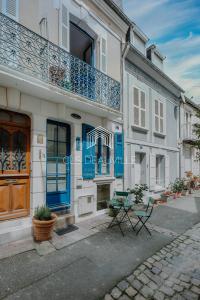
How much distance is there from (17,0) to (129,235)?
6590 mm

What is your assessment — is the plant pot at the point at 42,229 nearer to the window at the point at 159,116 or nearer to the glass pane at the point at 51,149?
the glass pane at the point at 51,149

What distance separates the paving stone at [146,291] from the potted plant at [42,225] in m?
2.42

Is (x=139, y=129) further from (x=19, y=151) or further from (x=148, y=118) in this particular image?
(x=19, y=151)

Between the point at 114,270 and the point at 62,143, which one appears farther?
the point at 62,143

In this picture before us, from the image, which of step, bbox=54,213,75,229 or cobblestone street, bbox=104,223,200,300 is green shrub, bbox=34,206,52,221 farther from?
cobblestone street, bbox=104,223,200,300

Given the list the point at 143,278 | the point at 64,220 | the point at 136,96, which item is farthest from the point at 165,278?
the point at 136,96

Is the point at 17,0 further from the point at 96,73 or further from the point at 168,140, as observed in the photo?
the point at 168,140

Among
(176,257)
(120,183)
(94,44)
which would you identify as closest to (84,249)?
(176,257)

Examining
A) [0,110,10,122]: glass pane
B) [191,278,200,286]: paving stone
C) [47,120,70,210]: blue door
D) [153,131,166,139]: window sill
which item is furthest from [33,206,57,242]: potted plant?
[153,131,166,139]: window sill

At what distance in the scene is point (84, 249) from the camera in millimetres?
4145

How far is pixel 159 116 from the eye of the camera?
10328mm

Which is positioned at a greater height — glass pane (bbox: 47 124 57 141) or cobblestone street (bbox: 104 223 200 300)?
glass pane (bbox: 47 124 57 141)

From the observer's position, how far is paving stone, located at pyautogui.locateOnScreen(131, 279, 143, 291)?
297 centimetres

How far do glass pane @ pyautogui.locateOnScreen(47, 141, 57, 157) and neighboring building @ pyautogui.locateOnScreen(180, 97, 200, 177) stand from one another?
9661 millimetres
